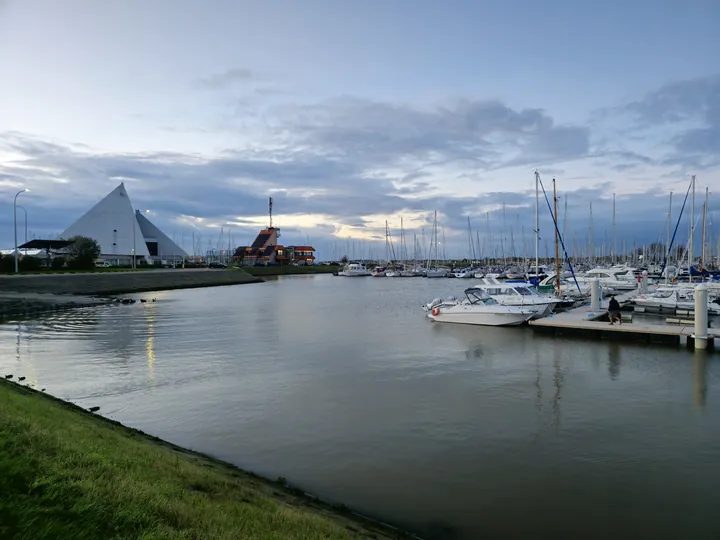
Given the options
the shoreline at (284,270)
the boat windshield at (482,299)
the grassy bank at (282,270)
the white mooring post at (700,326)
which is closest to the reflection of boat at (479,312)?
the boat windshield at (482,299)

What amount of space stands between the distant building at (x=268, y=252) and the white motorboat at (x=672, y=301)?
13911cm

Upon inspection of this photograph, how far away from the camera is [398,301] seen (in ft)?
188

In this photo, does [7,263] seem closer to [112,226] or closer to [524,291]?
[112,226]

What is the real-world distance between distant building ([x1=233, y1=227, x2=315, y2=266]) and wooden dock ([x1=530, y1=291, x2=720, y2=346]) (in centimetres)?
14288

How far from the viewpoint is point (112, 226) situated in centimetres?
12775

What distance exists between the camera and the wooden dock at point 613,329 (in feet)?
85.3

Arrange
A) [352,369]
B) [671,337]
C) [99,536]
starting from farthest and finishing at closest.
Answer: [671,337], [352,369], [99,536]

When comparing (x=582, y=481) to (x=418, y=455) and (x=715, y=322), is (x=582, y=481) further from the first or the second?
(x=715, y=322)

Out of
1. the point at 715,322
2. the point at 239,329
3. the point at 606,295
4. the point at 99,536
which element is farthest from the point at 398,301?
the point at 99,536

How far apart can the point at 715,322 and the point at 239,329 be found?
3142 cm

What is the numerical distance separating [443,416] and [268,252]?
169 meters

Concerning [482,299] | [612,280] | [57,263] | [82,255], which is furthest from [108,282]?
[612,280]

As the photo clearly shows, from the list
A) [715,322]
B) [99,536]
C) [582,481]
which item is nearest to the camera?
[99,536]

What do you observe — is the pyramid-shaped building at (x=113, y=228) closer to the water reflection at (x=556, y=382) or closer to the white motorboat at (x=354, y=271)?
the white motorboat at (x=354, y=271)
